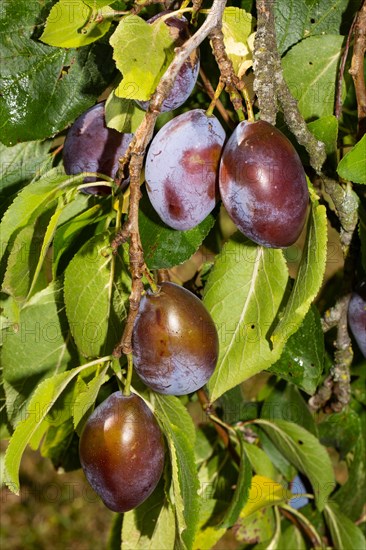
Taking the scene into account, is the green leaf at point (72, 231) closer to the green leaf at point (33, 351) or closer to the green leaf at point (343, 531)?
the green leaf at point (33, 351)

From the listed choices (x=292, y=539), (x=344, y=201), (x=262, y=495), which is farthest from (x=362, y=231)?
(x=292, y=539)

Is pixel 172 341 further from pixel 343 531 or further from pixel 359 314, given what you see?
pixel 343 531

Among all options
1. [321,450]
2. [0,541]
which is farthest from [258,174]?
[0,541]

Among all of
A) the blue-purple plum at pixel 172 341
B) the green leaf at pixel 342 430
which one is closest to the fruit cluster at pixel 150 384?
the blue-purple plum at pixel 172 341

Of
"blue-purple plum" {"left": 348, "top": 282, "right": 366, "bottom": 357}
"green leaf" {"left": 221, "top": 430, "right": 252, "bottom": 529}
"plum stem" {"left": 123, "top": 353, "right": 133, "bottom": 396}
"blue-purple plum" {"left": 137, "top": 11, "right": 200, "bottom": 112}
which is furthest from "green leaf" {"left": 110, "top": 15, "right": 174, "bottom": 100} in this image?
"green leaf" {"left": 221, "top": 430, "right": 252, "bottom": 529}

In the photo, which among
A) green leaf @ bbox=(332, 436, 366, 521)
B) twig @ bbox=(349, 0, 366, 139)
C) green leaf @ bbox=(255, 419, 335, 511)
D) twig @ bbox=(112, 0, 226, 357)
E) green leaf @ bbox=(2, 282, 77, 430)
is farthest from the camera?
green leaf @ bbox=(332, 436, 366, 521)

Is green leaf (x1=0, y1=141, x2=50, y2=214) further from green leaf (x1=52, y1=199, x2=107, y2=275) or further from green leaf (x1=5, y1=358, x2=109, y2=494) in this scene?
green leaf (x1=5, y1=358, x2=109, y2=494)

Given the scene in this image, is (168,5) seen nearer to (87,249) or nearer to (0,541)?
(87,249)

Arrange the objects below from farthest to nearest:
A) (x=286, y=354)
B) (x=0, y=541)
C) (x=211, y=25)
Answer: (x=0, y=541), (x=286, y=354), (x=211, y=25)
